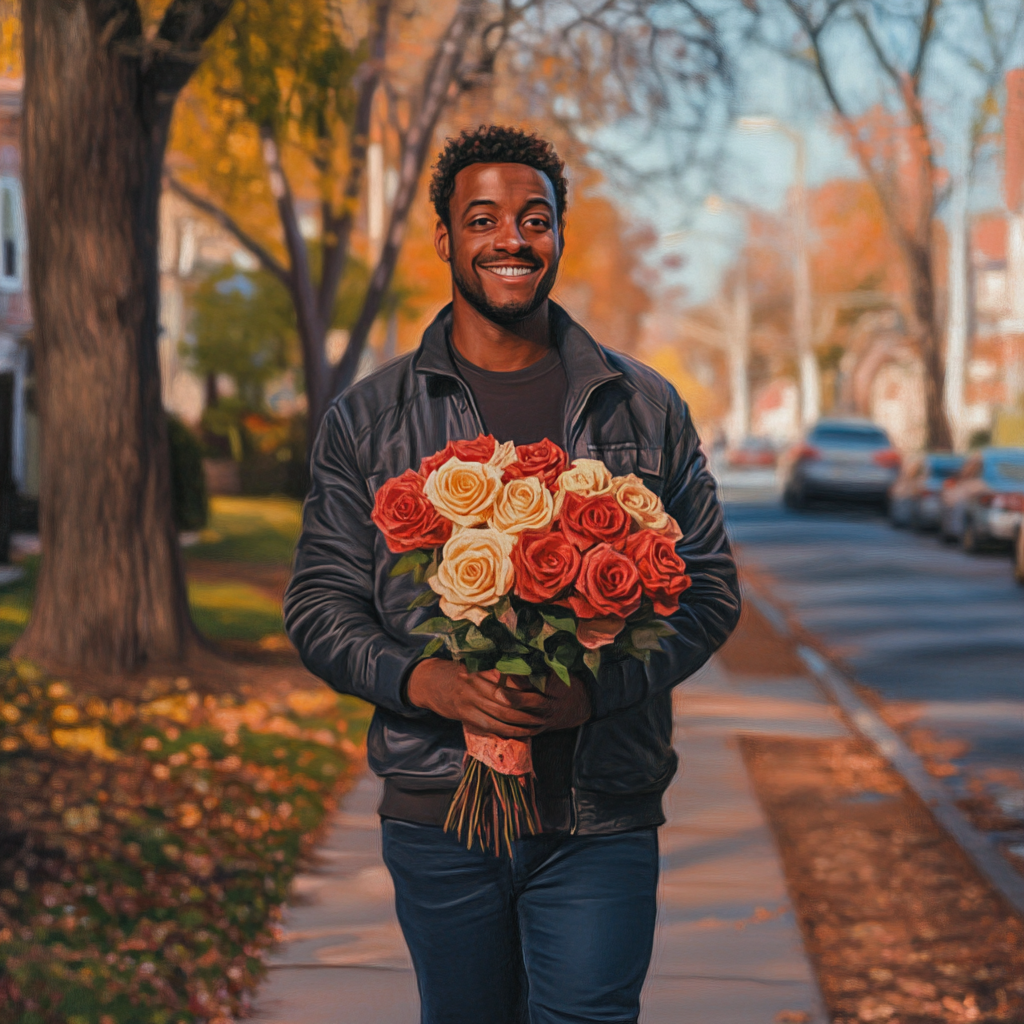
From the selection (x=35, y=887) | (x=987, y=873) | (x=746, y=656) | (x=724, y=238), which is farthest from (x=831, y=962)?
(x=724, y=238)

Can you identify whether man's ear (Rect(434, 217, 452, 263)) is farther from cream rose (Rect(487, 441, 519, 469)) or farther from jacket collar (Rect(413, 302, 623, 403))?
cream rose (Rect(487, 441, 519, 469))

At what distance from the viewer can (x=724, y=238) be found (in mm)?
59750

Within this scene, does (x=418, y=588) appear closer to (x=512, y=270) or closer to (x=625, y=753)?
(x=625, y=753)

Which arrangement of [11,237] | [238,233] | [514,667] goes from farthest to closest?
[11,237], [238,233], [514,667]

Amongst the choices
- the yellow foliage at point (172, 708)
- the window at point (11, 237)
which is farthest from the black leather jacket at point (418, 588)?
the window at point (11, 237)

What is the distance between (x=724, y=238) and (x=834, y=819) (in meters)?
53.0

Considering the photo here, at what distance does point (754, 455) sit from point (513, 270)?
70.3m

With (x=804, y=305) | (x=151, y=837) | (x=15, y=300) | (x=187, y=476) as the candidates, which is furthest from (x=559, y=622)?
(x=804, y=305)

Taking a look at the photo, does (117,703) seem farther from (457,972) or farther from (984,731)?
(457,972)

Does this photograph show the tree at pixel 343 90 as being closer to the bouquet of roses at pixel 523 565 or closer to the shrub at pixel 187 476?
the shrub at pixel 187 476

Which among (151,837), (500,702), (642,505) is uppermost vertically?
(642,505)

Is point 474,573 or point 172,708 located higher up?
point 474,573

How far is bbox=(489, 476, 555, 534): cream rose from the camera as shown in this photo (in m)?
2.82

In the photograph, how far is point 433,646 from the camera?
2.87 metres
